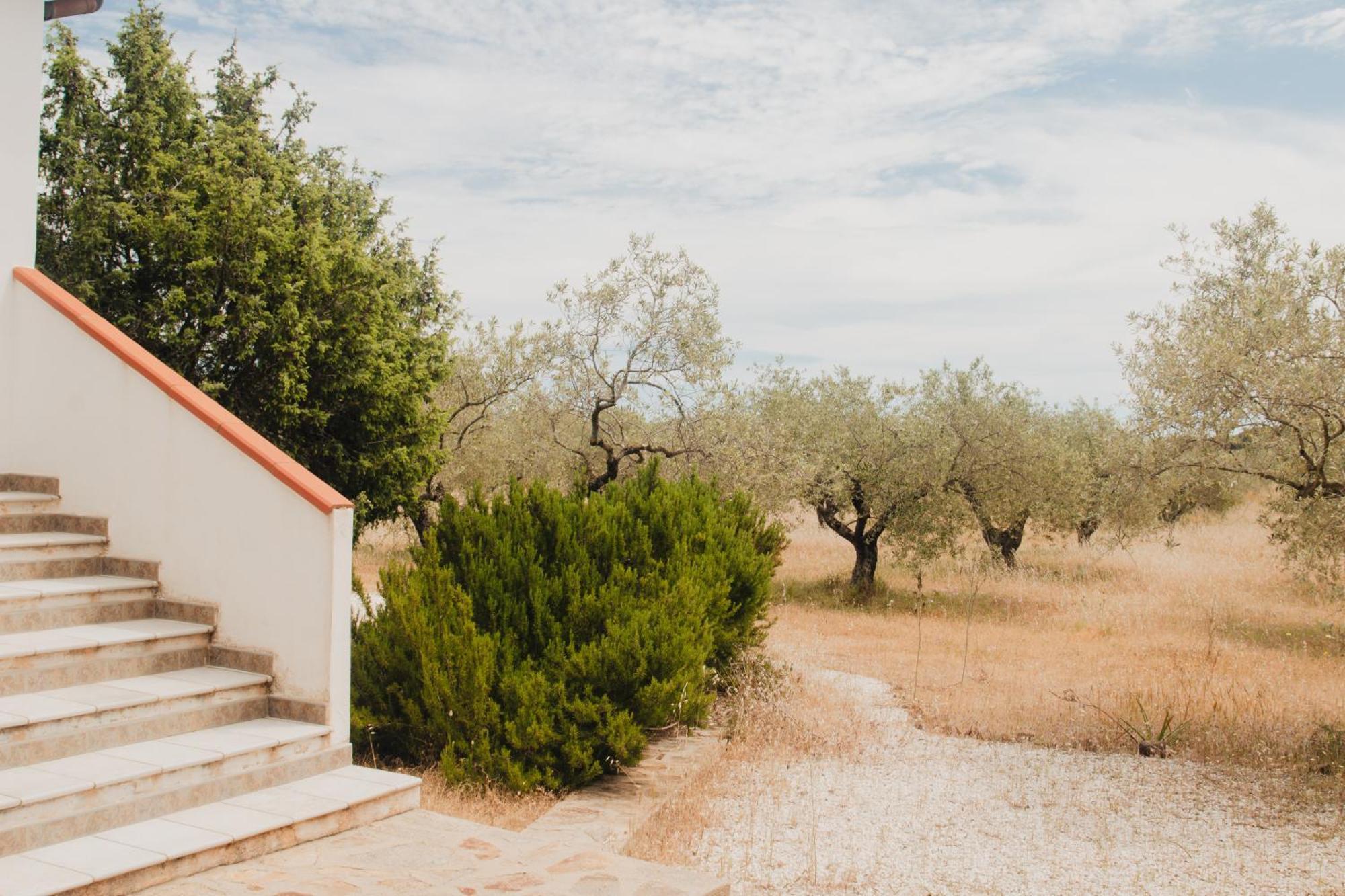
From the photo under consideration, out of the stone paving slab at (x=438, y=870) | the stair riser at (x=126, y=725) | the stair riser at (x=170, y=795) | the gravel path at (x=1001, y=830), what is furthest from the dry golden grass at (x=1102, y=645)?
the stair riser at (x=126, y=725)

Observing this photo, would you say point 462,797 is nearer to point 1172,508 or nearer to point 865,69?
point 865,69

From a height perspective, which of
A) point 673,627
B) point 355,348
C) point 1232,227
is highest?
point 1232,227

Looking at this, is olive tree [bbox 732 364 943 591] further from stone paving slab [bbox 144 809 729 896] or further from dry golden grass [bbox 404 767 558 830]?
stone paving slab [bbox 144 809 729 896]

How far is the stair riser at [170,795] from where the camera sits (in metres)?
4.00

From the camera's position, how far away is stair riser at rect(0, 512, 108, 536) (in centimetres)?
646

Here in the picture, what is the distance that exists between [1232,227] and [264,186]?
21.7 meters

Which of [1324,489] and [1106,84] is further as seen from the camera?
[1324,489]

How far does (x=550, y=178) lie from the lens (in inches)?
583

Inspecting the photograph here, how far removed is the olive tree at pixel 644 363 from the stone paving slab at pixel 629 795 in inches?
382

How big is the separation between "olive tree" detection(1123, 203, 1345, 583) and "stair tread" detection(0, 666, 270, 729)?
10.7 m

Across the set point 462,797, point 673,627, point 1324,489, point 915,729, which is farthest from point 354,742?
point 1324,489

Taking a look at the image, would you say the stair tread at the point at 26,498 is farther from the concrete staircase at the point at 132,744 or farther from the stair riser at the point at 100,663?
the stair riser at the point at 100,663

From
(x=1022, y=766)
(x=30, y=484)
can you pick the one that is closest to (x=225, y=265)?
(x=30, y=484)

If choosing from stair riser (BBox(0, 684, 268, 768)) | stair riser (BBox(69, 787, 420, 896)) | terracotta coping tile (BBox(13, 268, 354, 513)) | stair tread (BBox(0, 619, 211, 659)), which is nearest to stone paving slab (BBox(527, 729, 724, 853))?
stair riser (BBox(69, 787, 420, 896))
